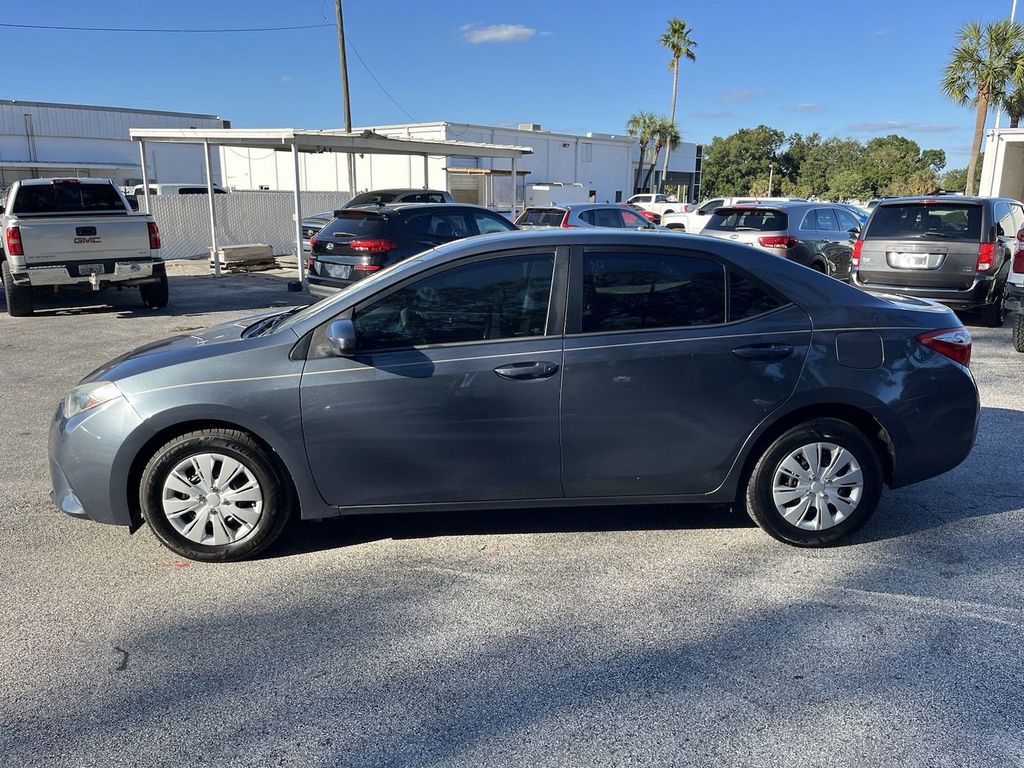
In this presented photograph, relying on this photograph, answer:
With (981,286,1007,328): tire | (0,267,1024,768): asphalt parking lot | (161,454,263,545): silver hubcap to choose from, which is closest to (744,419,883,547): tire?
(0,267,1024,768): asphalt parking lot

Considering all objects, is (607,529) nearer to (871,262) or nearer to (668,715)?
(668,715)

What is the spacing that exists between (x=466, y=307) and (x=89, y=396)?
1897 mm

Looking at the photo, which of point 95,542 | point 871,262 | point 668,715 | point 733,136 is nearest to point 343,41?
point 871,262

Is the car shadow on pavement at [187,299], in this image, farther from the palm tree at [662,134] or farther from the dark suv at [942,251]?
the palm tree at [662,134]

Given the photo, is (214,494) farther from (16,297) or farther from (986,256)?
(986,256)

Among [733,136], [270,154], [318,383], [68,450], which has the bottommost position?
[68,450]

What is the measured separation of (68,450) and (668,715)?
9.93 feet

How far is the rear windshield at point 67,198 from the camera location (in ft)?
39.4

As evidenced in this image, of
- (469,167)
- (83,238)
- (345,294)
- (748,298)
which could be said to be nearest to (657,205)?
(469,167)

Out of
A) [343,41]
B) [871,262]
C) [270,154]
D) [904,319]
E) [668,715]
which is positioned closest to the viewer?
[668,715]

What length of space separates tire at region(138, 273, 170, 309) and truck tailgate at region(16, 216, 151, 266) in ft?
2.36

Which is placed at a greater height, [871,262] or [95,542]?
[871,262]

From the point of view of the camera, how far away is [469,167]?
37531 millimetres

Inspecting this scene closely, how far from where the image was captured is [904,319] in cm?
425
